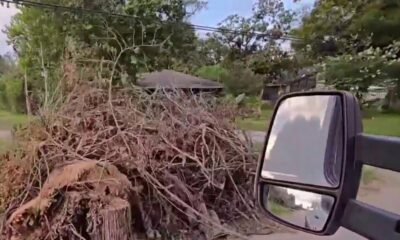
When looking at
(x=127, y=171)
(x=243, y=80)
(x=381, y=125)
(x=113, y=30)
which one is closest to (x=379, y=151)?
(x=127, y=171)

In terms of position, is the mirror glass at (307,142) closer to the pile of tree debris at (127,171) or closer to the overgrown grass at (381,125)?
the overgrown grass at (381,125)

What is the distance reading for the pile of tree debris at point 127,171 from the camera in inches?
189

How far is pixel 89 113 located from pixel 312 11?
1377 centimetres

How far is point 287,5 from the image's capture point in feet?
75.7

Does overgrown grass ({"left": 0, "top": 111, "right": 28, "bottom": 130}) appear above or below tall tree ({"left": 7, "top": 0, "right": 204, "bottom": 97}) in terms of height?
below

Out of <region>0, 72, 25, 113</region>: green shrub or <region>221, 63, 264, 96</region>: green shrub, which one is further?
<region>221, 63, 264, 96</region>: green shrub

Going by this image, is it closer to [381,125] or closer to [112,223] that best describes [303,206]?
[112,223]

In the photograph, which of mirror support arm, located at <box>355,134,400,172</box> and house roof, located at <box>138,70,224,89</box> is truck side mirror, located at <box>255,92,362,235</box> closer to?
mirror support arm, located at <box>355,134,400,172</box>

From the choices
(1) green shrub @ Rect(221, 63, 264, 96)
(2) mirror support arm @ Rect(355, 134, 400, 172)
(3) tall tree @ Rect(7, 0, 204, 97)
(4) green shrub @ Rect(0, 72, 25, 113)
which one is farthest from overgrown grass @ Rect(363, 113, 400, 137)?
(4) green shrub @ Rect(0, 72, 25, 113)

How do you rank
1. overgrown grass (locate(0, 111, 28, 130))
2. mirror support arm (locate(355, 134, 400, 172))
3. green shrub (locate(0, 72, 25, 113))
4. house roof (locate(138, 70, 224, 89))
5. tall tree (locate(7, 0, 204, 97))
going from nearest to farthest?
mirror support arm (locate(355, 134, 400, 172))
overgrown grass (locate(0, 111, 28, 130))
house roof (locate(138, 70, 224, 89))
tall tree (locate(7, 0, 204, 97))
green shrub (locate(0, 72, 25, 113))

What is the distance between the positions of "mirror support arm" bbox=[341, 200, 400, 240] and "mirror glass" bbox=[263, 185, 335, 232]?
4 centimetres

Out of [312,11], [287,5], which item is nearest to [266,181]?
[312,11]

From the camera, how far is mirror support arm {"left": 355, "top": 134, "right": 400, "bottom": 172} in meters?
0.88

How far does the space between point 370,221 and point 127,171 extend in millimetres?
4625
